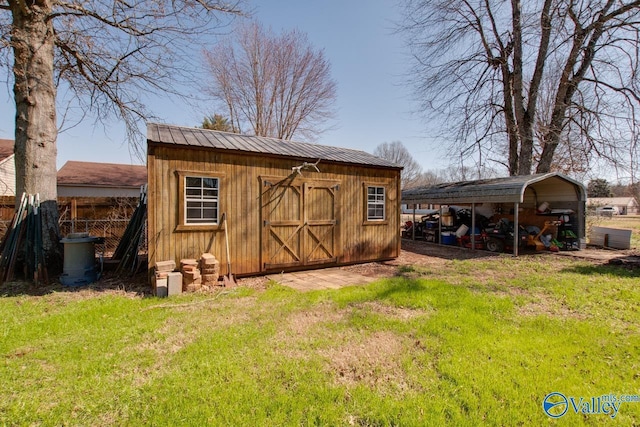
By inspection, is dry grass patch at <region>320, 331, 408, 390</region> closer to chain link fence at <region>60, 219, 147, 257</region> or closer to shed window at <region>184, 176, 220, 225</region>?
shed window at <region>184, 176, 220, 225</region>

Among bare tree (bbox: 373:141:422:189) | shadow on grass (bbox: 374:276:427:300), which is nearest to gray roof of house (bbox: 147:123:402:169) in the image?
shadow on grass (bbox: 374:276:427:300)

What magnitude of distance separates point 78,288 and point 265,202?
3895 mm

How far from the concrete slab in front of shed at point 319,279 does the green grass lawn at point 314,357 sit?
85 centimetres

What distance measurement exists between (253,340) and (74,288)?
4342 mm

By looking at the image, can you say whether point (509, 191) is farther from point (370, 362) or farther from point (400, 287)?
point (370, 362)

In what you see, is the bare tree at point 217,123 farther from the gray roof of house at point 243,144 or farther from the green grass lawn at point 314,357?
the green grass lawn at point 314,357

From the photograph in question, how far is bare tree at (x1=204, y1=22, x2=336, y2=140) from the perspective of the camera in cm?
1919

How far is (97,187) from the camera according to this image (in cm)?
1559

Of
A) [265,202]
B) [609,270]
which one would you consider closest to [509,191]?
[609,270]

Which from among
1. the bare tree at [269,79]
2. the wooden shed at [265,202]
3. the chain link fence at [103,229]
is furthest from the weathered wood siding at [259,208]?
the bare tree at [269,79]

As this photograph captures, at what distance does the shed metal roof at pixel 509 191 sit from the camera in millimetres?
9727

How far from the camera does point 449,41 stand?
15.2 m

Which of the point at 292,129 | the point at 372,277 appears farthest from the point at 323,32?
the point at 372,277

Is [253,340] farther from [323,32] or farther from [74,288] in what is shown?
[323,32]
